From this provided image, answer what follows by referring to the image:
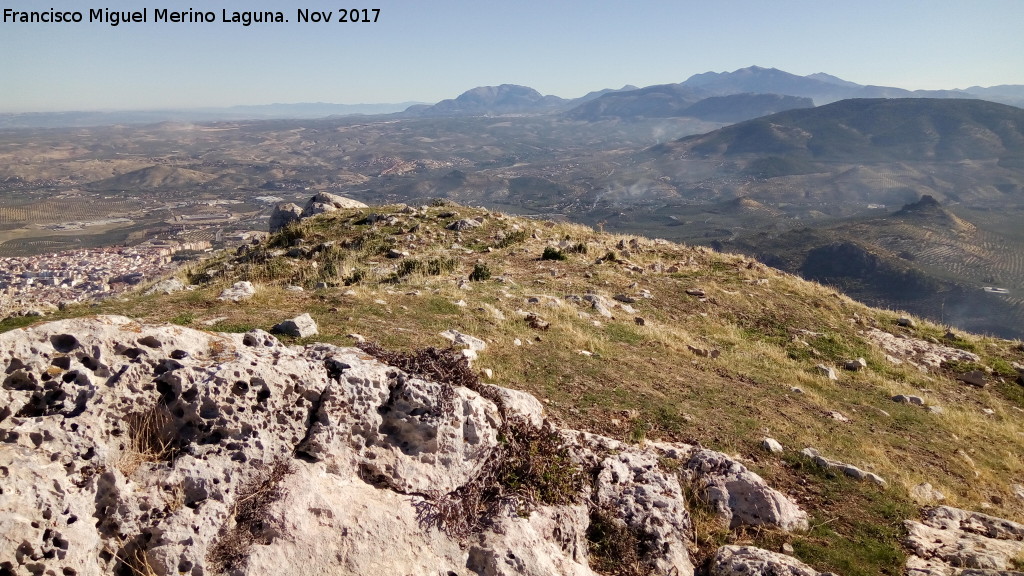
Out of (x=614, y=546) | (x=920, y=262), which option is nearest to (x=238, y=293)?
(x=614, y=546)

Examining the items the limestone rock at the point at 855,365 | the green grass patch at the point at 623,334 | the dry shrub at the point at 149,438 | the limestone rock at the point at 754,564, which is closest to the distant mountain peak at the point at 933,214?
the limestone rock at the point at 855,365

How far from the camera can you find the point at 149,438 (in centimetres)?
435

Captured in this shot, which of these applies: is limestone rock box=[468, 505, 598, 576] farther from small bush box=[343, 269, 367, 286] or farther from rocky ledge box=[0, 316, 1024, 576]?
small bush box=[343, 269, 367, 286]

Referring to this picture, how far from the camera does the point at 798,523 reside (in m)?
6.14

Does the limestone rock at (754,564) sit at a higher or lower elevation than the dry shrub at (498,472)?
lower

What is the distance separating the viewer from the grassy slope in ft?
23.9

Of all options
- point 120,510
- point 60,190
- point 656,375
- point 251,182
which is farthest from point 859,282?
point 60,190

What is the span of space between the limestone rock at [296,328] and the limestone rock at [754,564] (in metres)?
6.52

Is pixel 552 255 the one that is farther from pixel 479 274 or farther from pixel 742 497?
pixel 742 497

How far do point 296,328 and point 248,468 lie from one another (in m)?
4.00

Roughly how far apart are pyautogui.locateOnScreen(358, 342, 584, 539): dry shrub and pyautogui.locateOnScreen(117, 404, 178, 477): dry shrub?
212 centimetres

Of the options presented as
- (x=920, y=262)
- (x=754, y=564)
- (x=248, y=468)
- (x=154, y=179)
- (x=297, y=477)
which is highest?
(x=154, y=179)

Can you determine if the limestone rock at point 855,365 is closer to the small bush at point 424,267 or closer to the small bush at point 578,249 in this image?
the small bush at point 578,249

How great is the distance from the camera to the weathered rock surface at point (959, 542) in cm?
551
